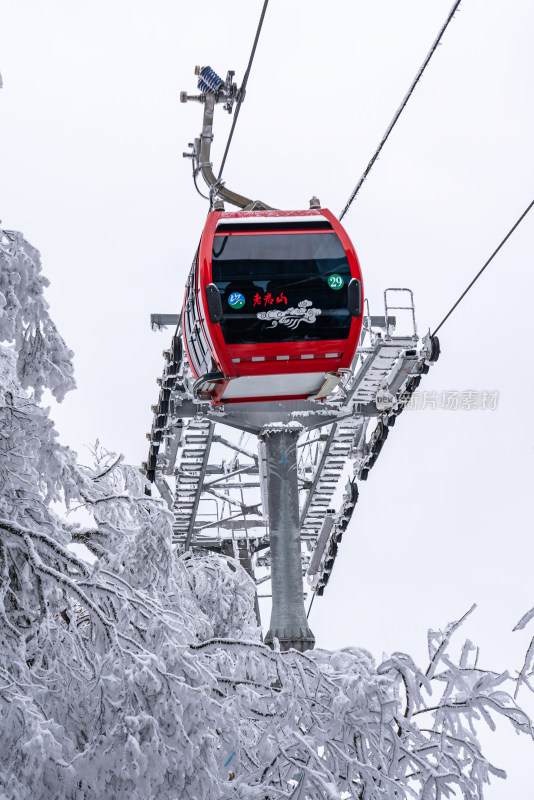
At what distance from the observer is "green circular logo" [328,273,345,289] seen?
35.2 feet

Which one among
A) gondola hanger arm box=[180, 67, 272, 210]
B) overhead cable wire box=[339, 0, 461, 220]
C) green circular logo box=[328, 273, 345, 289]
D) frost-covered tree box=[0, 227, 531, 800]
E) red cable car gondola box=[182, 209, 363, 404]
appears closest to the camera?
frost-covered tree box=[0, 227, 531, 800]

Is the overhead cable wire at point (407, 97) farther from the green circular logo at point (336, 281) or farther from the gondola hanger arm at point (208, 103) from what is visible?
the gondola hanger arm at point (208, 103)

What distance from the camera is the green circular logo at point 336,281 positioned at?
1073cm

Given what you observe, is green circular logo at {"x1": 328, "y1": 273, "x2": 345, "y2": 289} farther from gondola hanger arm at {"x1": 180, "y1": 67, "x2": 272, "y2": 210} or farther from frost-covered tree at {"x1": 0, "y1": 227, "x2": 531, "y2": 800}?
frost-covered tree at {"x1": 0, "y1": 227, "x2": 531, "y2": 800}

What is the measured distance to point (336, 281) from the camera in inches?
423

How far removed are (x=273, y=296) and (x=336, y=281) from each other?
2.29ft

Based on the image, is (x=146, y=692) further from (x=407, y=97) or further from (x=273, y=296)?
(x=273, y=296)

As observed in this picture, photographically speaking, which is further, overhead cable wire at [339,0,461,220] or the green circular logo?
the green circular logo

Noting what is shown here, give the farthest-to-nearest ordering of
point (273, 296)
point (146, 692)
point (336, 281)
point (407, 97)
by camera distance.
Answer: point (336, 281) < point (273, 296) < point (407, 97) < point (146, 692)

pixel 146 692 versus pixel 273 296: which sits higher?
pixel 273 296

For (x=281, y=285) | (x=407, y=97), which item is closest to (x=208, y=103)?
(x=281, y=285)

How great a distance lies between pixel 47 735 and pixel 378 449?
516 inches

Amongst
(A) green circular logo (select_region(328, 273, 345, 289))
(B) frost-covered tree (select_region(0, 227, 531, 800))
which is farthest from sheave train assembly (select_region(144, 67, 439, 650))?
(B) frost-covered tree (select_region(0, 227, 531, 800))

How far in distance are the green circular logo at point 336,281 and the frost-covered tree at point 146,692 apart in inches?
199
